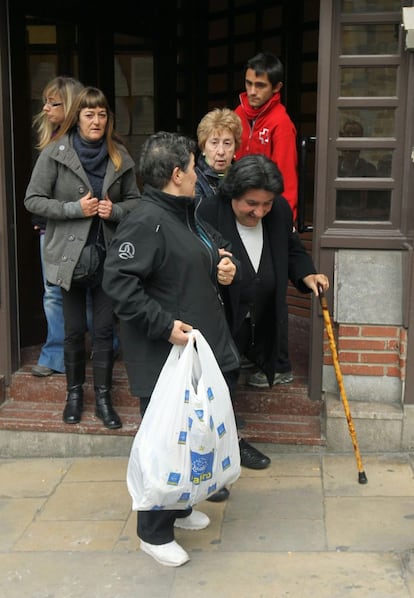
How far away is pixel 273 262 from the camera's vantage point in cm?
437

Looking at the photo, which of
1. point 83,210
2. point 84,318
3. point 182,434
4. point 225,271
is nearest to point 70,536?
point 182,434

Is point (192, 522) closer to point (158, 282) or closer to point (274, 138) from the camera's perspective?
point (158, 282)

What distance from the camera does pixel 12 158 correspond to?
5203mm

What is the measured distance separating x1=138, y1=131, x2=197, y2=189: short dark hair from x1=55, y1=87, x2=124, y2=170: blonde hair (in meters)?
1.23

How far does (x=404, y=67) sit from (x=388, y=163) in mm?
530

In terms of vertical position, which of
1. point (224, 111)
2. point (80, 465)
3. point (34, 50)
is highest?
point (34, 50)

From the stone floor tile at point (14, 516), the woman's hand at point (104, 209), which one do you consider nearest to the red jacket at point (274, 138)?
the woman's hand at point (104, 209)

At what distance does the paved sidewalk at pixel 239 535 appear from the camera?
3516mm

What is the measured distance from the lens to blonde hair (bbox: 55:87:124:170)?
469 centimetres

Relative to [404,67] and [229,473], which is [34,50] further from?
[229,473]

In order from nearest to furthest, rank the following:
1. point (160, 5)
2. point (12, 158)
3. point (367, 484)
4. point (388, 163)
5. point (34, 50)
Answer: point (367, 484), point (388, 163), point (12, 158), point (34, 50), point (160, 5)

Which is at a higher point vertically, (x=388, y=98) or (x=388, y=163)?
(x=388, y=98)

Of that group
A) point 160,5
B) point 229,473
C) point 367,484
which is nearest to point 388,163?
point 367,484

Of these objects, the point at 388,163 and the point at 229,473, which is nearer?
the point at 229,473
